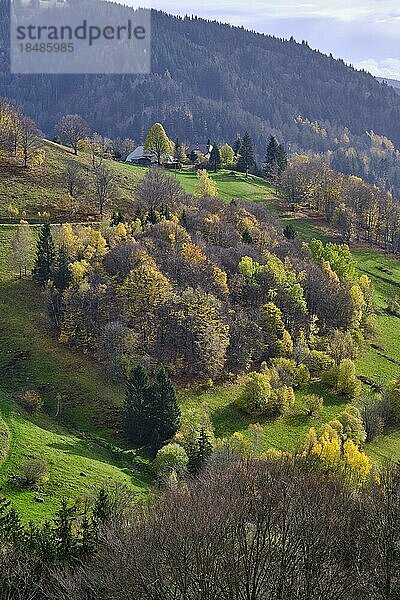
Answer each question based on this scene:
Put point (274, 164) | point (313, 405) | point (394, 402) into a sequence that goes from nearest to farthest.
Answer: point (313, 405) → point (394, 402) → point (274, 164)

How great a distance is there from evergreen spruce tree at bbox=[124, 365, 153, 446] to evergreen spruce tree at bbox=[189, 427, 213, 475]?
6.20 meters

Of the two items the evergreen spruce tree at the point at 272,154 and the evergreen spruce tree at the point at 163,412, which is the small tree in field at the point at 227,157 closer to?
the evergreen spruce tree at the point at 272,154

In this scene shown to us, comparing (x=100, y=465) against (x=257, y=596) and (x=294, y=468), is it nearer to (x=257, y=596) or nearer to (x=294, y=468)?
(x=294, y=468)

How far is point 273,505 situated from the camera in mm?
23438

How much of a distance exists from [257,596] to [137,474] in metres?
21.9

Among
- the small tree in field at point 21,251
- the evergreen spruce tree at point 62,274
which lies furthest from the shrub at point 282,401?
the small tree in field at point 21,251

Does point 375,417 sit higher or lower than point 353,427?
lower

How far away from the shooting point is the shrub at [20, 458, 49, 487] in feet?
109

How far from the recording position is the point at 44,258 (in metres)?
68.5

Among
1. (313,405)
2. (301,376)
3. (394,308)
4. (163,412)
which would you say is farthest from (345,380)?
(394,308)

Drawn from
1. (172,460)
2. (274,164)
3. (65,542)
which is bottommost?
(172,460)

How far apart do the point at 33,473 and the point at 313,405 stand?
31083 millimetres

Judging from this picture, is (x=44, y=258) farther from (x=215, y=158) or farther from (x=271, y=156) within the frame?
(x=271, y=156)

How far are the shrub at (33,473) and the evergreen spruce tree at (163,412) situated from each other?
1450cm
